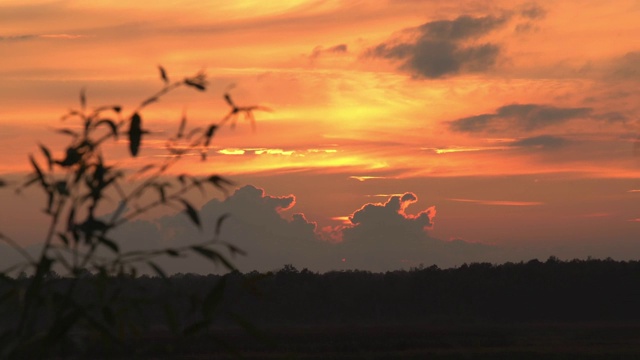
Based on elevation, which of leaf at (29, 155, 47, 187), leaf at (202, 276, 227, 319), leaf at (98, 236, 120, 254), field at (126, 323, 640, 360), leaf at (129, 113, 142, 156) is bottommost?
Answer: field at (126, 323, 640, 360)

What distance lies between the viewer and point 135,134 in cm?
444

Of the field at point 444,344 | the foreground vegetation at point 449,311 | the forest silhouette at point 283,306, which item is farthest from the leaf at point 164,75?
the foreground vegetation at point 449,311

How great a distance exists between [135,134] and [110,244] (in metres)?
0.52

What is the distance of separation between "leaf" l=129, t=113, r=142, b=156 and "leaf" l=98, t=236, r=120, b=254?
0.40 metres

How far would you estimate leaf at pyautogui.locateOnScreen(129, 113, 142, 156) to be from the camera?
4.40 meters

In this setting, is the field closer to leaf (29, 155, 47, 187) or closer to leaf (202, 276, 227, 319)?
leaf (202, 276, 227, 319)

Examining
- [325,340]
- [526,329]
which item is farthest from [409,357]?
[526,329]

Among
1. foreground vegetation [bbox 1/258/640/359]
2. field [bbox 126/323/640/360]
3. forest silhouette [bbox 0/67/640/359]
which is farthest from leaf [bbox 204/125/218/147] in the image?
foreground vegetation [bbox 1/258/640/359]

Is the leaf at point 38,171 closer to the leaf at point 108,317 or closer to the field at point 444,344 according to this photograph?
the leaf at point 108,317

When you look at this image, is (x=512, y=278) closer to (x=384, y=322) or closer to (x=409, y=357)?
(x=384, y=322)

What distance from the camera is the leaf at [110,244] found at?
13.8ft

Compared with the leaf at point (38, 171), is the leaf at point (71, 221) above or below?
below

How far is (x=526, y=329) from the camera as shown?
181ft

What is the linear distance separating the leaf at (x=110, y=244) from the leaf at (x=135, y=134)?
15.8 inches
